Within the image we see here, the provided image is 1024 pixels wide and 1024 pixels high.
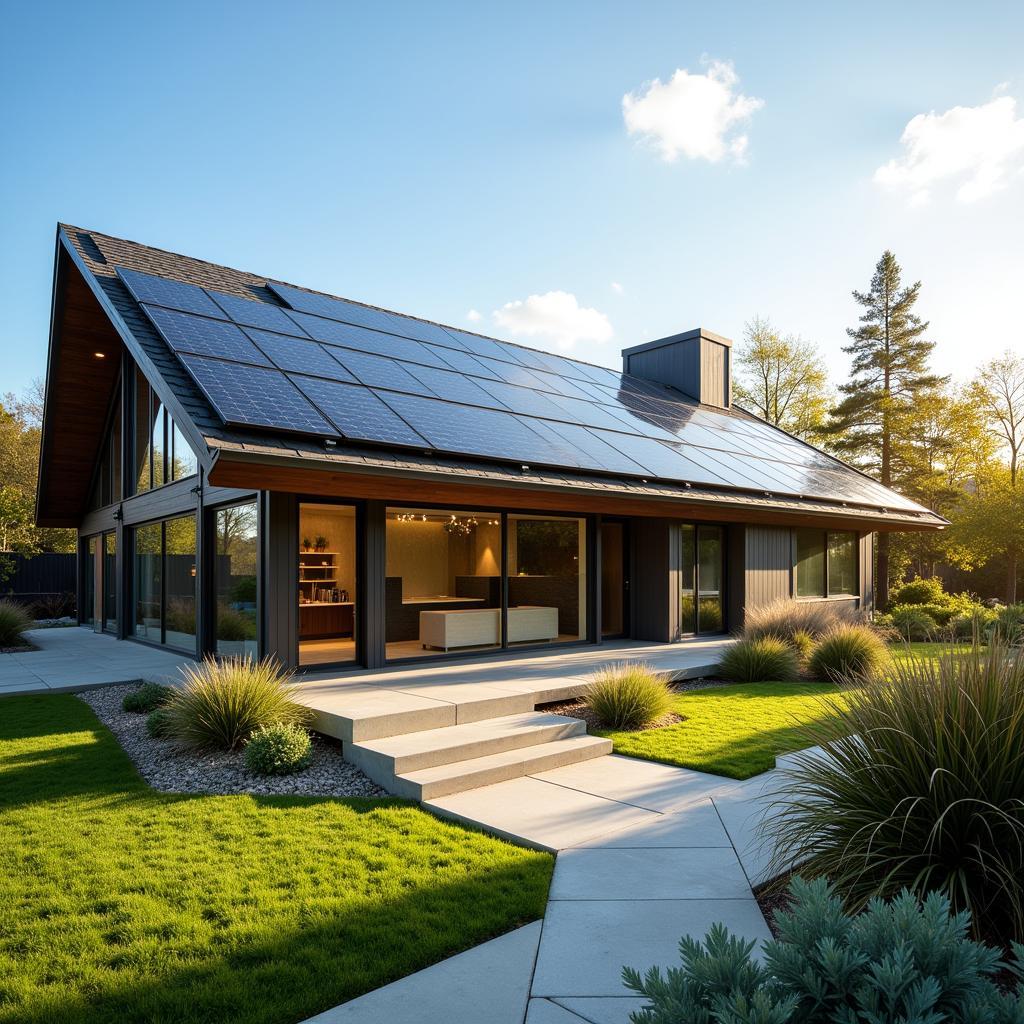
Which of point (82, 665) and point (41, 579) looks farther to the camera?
point (41, 579)

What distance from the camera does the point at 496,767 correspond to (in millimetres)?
5719

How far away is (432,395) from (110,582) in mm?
10419

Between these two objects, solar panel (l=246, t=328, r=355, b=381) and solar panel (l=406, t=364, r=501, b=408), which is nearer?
solar panel (l=246, t=328, r=355, b=381)

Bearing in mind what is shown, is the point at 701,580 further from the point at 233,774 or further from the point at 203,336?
the point at 233,774

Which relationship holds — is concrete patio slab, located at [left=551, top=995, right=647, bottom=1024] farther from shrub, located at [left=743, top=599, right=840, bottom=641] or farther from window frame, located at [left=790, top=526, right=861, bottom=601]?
window frame, located at [left=790, top=526, right=861, bottom=601]

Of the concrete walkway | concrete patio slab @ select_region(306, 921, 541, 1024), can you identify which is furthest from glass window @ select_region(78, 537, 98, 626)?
concrete patio slab @ select_region(306, 921, 541, 1024)

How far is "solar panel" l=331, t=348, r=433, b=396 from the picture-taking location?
9.93m

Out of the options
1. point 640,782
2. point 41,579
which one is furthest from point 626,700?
point 41,579

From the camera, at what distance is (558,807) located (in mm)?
5082

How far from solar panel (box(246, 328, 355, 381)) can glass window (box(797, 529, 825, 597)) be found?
1089 centimetres

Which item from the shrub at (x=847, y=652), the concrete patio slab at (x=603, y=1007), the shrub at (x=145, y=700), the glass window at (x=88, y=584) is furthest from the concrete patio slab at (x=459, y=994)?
the glass window at (x=88, y=584)

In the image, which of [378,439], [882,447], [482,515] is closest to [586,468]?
[482,515]

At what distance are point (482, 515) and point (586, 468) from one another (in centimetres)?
199

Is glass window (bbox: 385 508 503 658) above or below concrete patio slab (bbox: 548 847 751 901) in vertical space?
above
